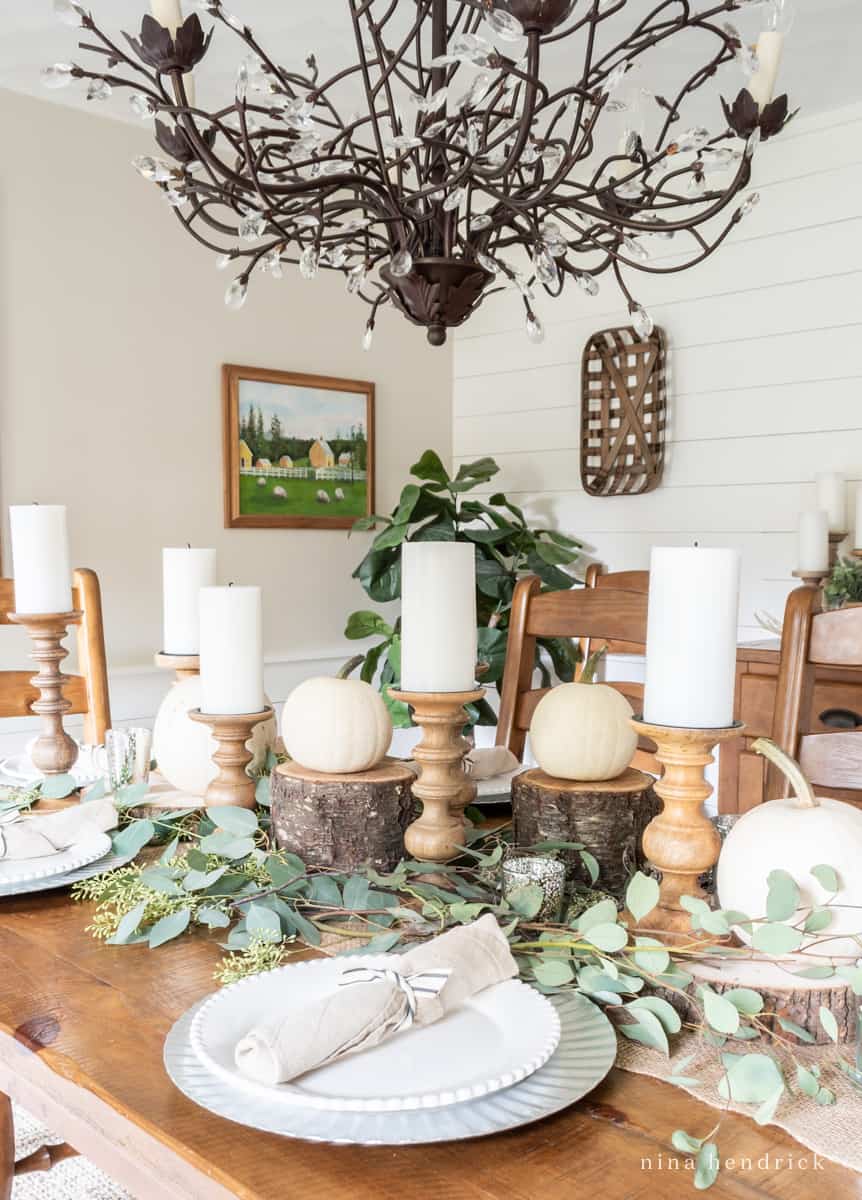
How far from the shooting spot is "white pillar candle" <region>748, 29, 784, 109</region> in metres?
1.25

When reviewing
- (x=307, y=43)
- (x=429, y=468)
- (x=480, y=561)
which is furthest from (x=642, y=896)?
(x=429, y=468)

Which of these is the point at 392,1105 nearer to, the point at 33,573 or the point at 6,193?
the point at 33,573

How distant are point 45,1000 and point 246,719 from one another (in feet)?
1.48

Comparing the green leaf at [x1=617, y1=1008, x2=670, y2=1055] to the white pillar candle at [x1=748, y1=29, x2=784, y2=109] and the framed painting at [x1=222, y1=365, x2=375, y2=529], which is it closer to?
the white pillar candle at [x1=748, y1=29, x2=784, y2=109]

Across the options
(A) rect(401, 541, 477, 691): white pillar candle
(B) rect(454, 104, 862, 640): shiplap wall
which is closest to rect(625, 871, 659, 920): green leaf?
(A) rect(401, 541, 477, 691): white pillar candle

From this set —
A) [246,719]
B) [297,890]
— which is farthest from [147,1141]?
[246,719]

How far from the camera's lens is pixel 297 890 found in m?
1.02

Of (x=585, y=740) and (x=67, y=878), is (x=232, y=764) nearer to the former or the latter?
(x=67, y=878)

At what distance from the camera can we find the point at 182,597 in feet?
5.42

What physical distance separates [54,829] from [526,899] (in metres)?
0.61

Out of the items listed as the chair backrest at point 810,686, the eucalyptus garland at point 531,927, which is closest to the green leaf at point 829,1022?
the eucalyptus garland at point 531,927

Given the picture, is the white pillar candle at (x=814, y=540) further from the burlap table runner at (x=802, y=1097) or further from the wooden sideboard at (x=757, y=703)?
the burlap table runner at (x=802, y=1097)

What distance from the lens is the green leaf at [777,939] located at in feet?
2.34

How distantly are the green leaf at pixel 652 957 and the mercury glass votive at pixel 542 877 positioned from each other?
16 centimetres
